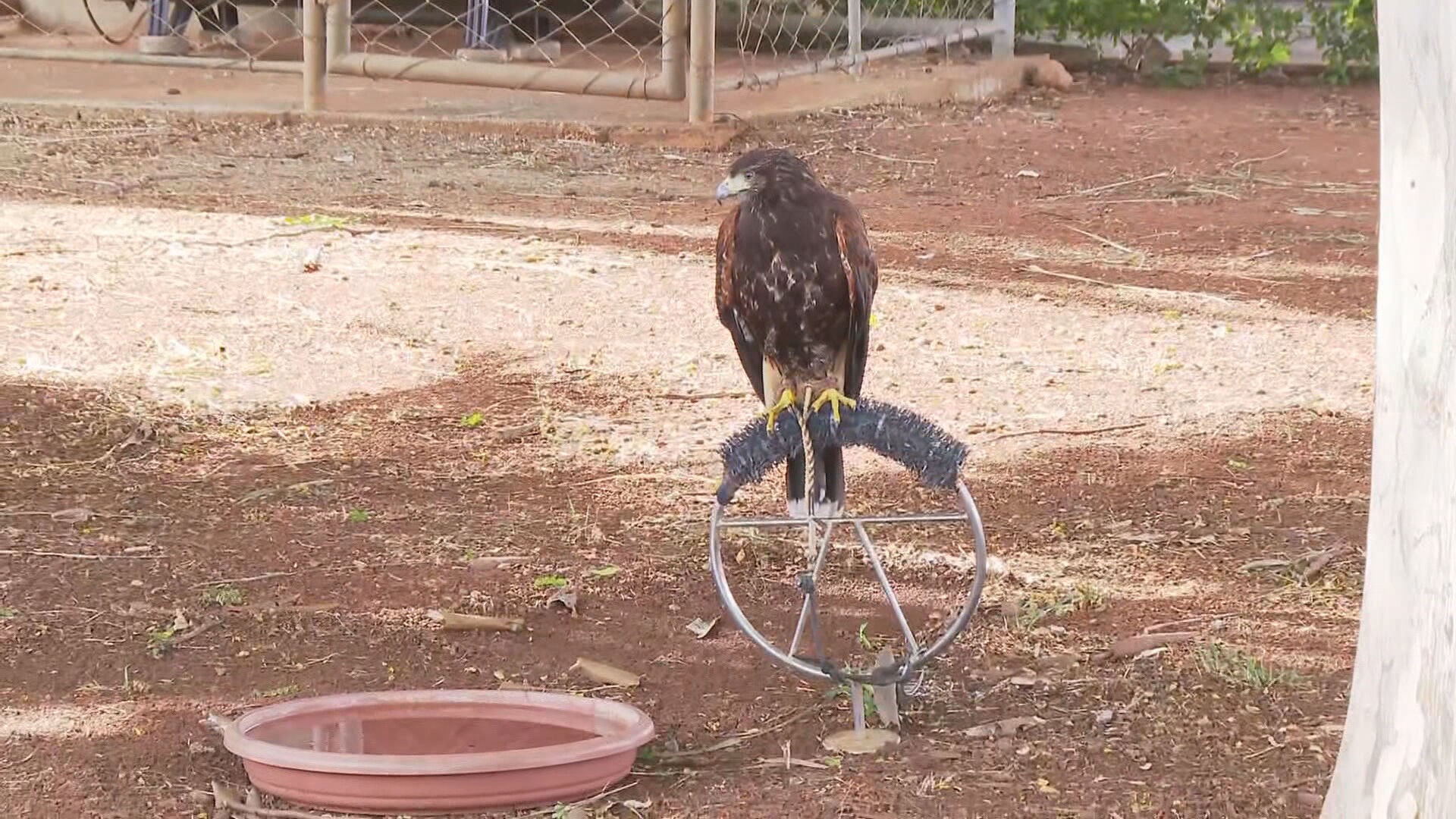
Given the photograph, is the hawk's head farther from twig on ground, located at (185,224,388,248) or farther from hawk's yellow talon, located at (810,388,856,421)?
twig on ground, located at (185,224,388,248)

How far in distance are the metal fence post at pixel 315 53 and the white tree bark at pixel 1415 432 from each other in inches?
283

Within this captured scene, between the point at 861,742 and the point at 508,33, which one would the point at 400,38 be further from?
the point at 861,742

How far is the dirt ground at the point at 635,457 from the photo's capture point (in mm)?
3373

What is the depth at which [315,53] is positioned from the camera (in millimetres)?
8938

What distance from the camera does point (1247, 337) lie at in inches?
240

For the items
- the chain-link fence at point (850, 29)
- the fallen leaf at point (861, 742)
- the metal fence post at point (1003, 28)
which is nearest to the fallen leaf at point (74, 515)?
the fallen leaf at point (861, 742)

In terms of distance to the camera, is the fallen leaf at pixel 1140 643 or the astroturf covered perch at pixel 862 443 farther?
the fallen leaf at pixel 1140 643

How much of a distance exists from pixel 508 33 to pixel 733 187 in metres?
7.47

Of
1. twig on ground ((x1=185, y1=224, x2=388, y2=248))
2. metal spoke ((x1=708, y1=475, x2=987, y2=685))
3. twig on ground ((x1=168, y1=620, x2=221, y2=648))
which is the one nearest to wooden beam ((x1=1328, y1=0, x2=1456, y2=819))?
metal spoke ((x1=708, y1=475, x2=987, y2=685))

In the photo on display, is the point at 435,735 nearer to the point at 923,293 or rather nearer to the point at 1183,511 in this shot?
the point at 1183,511

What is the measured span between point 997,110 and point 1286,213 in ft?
8.97

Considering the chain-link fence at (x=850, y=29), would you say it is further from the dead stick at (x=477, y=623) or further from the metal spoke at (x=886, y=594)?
the metal spoke at (x=886, y=594)

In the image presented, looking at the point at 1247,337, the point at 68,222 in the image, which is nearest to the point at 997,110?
the point at 1247,337

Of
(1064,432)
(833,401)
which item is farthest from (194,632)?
(1064,432)
